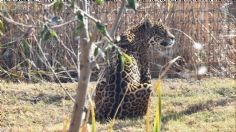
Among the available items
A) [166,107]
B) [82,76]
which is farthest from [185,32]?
[82,76]

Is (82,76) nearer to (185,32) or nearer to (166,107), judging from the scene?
(166,107)

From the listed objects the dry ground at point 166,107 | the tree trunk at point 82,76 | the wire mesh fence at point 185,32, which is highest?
the tree trunk at point 82,76

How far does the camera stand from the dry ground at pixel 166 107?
605cm

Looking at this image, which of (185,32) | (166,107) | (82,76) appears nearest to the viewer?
(82,76)

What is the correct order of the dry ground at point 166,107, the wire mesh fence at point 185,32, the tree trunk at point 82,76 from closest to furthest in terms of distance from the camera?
the tree trunk at point 82,76 < the dry ground at point 166,107 < the wire mesh fence at point 185,32

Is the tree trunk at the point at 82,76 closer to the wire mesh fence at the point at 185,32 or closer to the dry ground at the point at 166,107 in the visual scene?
the dry ground at the point at 166,107

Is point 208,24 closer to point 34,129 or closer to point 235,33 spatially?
point 235,33

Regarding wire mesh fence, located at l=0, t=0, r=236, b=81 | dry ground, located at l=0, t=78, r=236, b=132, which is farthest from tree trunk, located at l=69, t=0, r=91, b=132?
wire mesh fence, located at l=0, t=0, r=236, b=81

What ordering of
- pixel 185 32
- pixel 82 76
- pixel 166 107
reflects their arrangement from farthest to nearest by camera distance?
pixel 185 32
pixel 166 107
pixel 82 76

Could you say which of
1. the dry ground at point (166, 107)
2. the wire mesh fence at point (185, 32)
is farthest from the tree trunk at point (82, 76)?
the wire mesh fence at point (185, 32)

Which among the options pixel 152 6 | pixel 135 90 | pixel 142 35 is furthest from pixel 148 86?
pixel 152 6

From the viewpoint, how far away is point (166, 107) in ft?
22.6

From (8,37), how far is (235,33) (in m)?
3.47

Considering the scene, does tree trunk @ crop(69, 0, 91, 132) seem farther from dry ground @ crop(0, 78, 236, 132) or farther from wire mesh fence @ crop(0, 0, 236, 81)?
wire mesh fence @ crop(0, 0, 236, 81)
